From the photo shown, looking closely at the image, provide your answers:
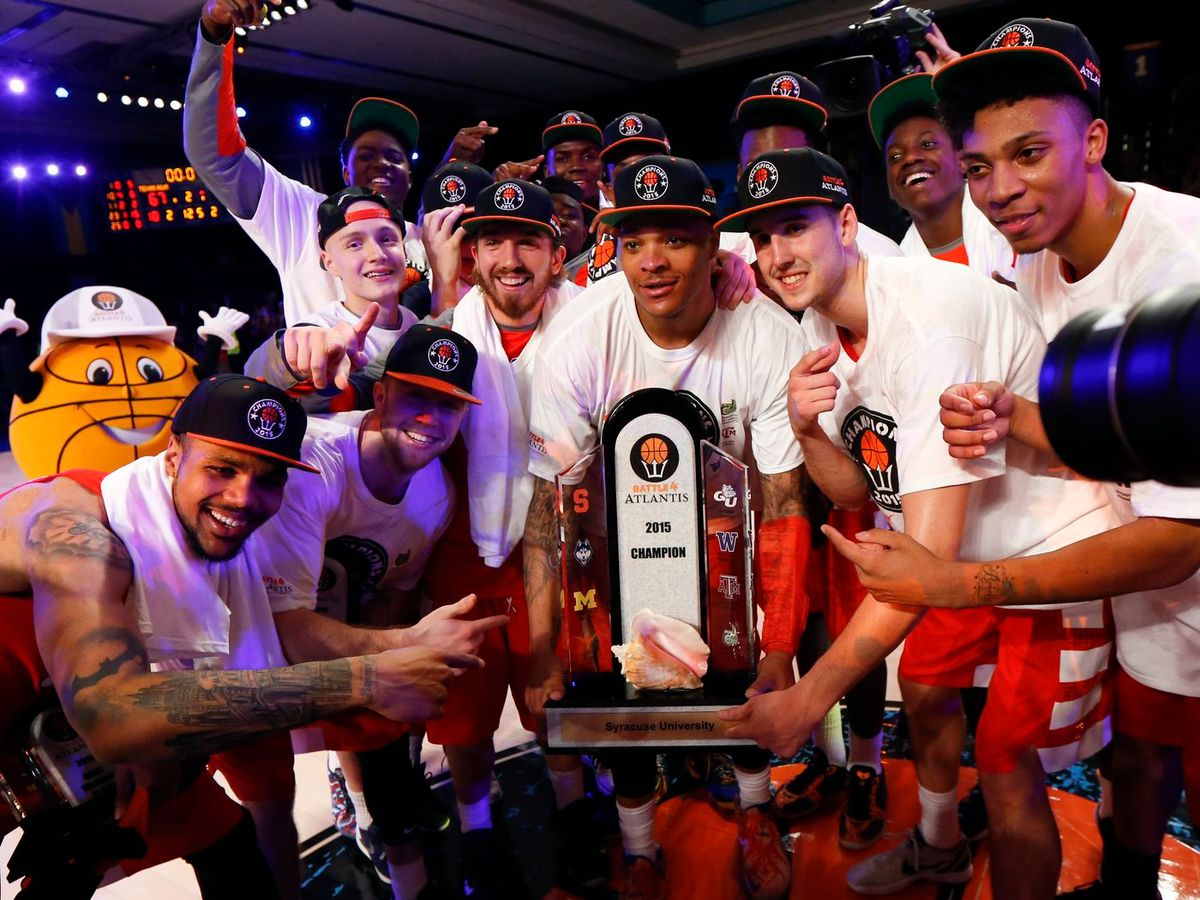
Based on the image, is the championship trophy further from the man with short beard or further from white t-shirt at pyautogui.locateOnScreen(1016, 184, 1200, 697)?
white t-shirt at pyautogui.locateOnScreen(1016, 184, 1200, 697)

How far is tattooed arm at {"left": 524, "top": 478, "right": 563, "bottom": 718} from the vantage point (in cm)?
242

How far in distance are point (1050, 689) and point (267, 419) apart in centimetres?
202

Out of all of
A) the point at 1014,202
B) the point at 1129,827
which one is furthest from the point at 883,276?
the point at 1129,827

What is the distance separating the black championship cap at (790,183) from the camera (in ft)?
6.79

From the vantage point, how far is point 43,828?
1.87m

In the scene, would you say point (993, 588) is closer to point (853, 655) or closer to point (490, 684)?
point (853, 655)

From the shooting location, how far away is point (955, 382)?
6.03 feet

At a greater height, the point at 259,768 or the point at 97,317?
the point at 97,317

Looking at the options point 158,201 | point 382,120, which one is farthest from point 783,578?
point 158,201

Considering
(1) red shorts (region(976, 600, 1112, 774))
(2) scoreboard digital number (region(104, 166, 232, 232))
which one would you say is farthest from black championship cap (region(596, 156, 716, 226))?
(2) scoreboard digital number (region(104, 166, 232, 232))

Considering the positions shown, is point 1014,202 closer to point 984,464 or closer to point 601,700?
point 984,464

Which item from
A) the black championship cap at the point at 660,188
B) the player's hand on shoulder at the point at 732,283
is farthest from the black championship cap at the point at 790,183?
the player's hand on shoulder at the point at 732,283

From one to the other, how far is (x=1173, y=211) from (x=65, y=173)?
38.9ft

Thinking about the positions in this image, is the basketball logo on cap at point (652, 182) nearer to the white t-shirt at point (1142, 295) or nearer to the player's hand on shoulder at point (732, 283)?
the player's hand on shoulder at point (732, 283)
